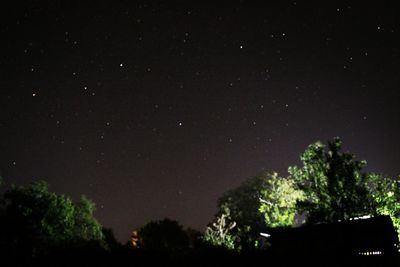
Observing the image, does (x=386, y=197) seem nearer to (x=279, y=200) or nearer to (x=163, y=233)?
(x=279, y=200)

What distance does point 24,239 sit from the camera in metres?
25.4

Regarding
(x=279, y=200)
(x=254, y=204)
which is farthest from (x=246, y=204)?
(x=279, y=200)

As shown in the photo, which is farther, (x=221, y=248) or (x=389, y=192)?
(x=389, y=192)

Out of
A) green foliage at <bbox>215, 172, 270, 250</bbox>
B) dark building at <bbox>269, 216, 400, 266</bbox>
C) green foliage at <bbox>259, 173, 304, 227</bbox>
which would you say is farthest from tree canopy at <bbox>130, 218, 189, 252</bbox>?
dark building at <bbox>269, 216, 400, 266</bbox>

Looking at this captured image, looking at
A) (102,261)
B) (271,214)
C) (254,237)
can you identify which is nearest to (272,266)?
(102,261)

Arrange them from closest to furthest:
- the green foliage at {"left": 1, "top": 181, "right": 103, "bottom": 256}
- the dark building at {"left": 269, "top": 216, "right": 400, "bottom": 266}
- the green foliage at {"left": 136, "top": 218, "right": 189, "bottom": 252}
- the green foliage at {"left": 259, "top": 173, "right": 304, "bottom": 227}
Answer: the dark building at {"left": 269, "top": 216, "right": 400, "bottom": 266}, the green foliage at {"left": 1, "top": 181, "right": 103, "bottom": 256}, the green foliage at {"left": 259, "top": 173, "right": 304, "bottom": 227}, the green foliage at {"left": 136, "top": 218, "right": 189, "bottom": 252}

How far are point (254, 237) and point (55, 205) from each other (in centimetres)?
2604

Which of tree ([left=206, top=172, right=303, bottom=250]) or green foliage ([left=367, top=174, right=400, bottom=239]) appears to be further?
tree ([left=206, top=172, right=303, bottom=250])

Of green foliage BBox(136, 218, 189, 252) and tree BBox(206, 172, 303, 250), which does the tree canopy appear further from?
tree BBox(206, 172, 303, 250)

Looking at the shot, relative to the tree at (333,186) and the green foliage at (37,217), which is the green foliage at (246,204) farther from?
the green foliage at (37,217)

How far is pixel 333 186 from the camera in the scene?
28438 mm

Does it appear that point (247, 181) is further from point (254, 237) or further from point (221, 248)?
point (221, 248)

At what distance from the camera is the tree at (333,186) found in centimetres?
2802

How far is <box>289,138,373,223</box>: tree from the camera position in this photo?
28016 mm
